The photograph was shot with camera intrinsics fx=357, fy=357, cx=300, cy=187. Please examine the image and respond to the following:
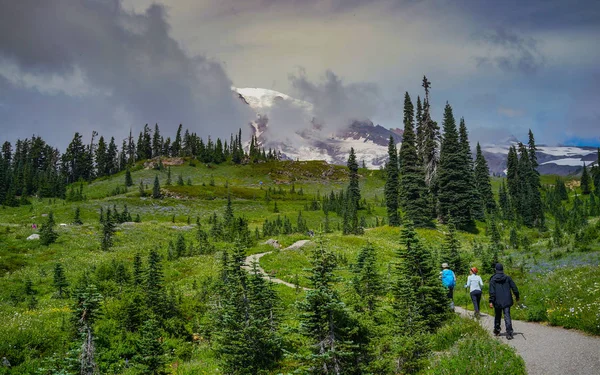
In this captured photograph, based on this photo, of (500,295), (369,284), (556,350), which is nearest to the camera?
(556,350)

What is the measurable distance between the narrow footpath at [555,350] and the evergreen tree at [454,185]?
42.4m

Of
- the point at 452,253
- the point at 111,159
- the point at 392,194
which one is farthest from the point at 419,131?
the point at 111,159

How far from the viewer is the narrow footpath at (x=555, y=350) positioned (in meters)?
8.02

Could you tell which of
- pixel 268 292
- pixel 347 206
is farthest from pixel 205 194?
pixel 268 292

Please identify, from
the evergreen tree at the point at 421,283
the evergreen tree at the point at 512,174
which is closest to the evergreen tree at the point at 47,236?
the evergreen tree at the point at 421,283

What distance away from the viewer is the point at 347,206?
78000 mm

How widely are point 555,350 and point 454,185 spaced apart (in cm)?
Result: 4825

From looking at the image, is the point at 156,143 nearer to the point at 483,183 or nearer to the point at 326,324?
the point at 483,183

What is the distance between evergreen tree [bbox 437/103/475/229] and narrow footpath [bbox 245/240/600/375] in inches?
1669

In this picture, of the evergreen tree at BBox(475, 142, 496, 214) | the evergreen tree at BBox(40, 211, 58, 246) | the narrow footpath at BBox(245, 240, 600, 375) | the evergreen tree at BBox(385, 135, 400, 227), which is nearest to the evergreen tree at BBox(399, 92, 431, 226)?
the evergreen tree at BBox(385, 135, 400, 227)

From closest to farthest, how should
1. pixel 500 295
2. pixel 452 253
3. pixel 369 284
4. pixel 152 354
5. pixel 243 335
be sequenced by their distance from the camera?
pixel 243 335 → pixel 152 354 → pixel 500 295 → pixel 369 284 → pixel 452 253

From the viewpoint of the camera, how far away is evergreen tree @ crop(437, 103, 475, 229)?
176 feet

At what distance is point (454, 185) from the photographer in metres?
54.3

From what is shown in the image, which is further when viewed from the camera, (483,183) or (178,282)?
(483,183)
